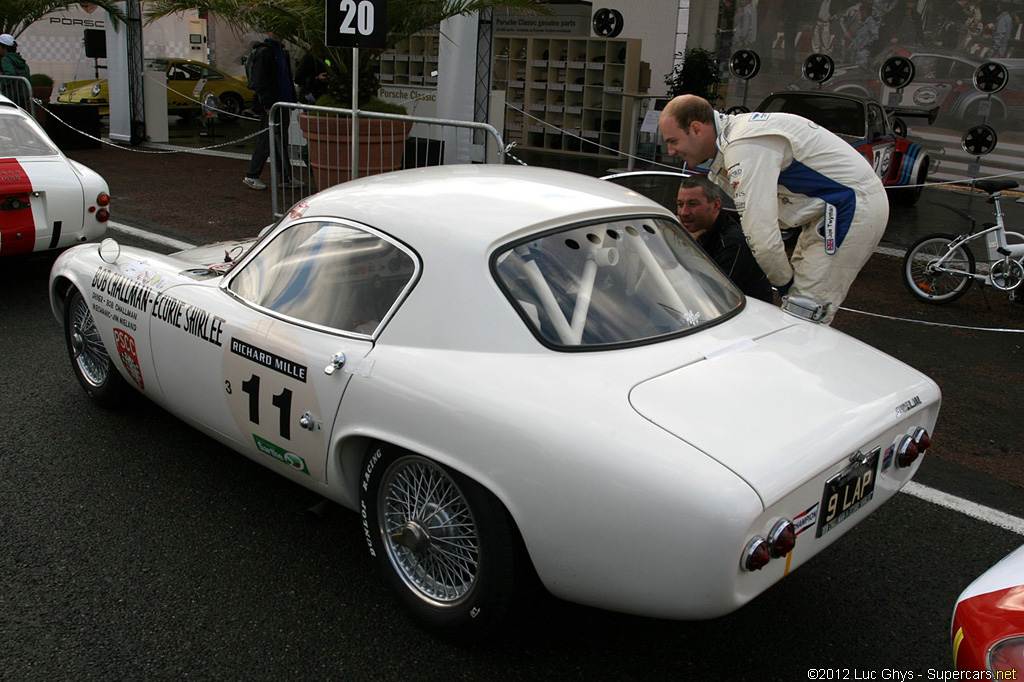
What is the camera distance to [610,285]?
2.97m

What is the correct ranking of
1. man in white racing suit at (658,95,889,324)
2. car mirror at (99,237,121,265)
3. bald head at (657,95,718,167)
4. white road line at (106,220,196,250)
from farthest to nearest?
white road line at (106,220,196,250) → bald head at (657,95,718,167) → man in white racing suit at (658,95,889,324) → car mirror at (99,237,121,265)

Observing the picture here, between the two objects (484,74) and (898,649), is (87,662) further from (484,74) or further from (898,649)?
(484,74)

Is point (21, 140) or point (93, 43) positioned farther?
point (93, 43)

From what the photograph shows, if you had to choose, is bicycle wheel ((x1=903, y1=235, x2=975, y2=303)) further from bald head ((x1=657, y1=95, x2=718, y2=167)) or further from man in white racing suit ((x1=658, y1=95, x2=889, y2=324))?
bald head ((x1=657, y1=95, x2=718, y2=167))

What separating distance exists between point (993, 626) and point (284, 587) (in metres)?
2.26

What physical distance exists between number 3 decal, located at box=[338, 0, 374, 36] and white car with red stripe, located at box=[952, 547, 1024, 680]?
237 inches

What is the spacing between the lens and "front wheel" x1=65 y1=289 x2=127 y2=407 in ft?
14.4

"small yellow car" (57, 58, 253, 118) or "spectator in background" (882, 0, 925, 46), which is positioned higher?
"spectator in background" (882, 0, 925, 46)

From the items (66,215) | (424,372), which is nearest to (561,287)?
(424,372)

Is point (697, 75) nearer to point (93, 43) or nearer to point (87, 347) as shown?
point (87, 347)

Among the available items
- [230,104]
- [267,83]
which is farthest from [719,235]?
[230,104]

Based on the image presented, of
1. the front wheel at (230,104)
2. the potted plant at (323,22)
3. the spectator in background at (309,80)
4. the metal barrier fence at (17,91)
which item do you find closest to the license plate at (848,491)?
the potted plant at (323,22)

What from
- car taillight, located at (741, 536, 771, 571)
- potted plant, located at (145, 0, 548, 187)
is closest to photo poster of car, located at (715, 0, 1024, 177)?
potted plant, located at (145, 0, 548, 187)

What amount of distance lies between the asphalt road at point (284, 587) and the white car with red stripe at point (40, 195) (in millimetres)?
2109
